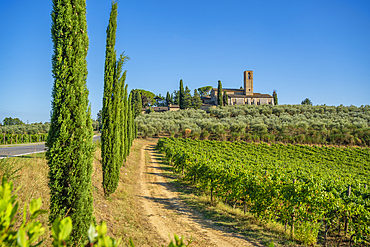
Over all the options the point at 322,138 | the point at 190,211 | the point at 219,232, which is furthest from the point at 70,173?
the point at 322,138

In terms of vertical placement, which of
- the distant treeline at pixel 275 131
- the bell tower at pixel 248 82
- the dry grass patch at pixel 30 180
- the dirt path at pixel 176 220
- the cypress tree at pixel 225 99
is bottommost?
the dirt path at pixel 176 220

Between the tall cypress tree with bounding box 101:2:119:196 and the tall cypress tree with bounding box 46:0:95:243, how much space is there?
3883mm

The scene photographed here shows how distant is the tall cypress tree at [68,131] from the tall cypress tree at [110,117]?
388 centimetres

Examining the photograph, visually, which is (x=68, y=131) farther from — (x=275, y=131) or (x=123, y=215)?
(x=275, y=131)

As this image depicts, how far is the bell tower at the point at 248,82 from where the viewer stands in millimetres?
78812

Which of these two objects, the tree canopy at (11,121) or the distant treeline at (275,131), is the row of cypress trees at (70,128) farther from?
the tree canopy at (11,121)

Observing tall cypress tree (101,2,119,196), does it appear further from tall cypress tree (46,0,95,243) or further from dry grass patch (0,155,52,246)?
tall cypress tree (46,0,95,243)

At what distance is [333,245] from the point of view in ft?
21.1

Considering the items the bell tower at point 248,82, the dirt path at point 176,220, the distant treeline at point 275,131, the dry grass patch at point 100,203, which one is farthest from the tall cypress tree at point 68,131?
the bell tower at point 248,82

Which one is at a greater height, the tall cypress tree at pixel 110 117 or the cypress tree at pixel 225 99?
the cypress tree at pixel 225 99

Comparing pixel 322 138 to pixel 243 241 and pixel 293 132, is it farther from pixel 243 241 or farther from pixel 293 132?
pixel 243 241

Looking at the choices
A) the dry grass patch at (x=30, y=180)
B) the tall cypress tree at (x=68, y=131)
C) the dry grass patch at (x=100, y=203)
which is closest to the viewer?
the tall cypress tree at (x=68, y=131)

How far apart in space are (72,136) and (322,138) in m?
38.1

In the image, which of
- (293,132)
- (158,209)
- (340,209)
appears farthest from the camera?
(293,132)
